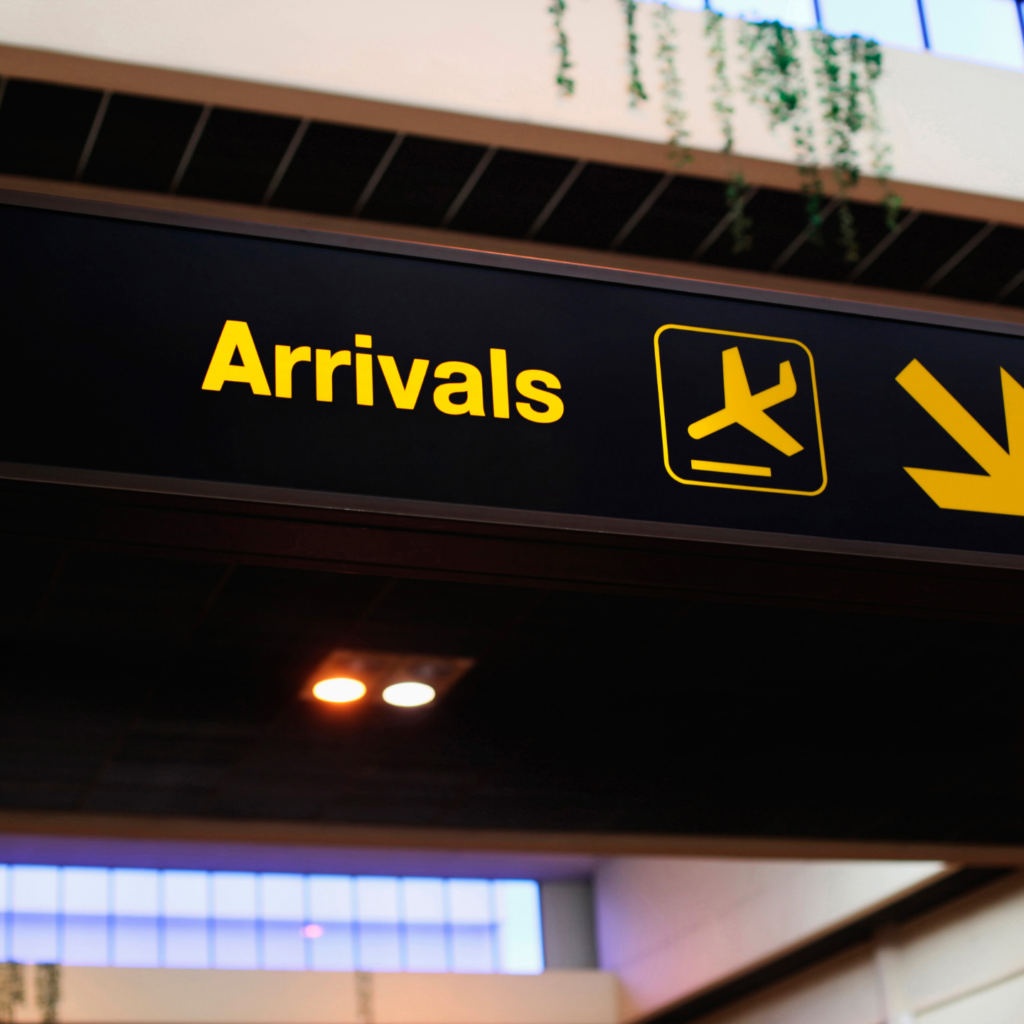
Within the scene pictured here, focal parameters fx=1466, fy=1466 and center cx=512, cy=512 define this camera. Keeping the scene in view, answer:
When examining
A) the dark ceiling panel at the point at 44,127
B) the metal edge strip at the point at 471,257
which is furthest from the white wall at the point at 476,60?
the metal edge strip at the point at 471,257

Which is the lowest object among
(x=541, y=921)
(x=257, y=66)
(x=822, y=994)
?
(x=822, y=994)

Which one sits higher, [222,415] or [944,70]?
[944,70]

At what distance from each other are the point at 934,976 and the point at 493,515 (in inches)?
406

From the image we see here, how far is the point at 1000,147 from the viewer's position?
5.79 meters

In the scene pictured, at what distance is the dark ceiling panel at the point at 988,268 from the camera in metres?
6.95

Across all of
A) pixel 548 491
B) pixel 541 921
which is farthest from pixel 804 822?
pixel 541 921

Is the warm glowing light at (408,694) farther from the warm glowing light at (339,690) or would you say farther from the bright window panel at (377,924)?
the bright window panel at (377,924)

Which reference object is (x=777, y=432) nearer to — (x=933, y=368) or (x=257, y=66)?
(x=933, y=368)

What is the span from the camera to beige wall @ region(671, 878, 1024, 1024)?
11.1m

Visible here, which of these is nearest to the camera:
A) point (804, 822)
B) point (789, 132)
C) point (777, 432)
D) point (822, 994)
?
point (777, 432)

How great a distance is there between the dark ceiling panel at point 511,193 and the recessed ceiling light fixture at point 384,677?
6.72 ft

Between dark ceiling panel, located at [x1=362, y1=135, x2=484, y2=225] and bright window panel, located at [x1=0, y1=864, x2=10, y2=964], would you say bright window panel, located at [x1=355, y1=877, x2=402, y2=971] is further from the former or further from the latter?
dark ceiling panel, located at [x1=362, y1=135, x2=484, y2=225]

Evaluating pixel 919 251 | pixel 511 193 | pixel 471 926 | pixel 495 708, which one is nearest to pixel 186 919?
pixel 471 926

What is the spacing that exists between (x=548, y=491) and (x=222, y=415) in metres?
0.66
